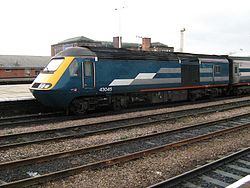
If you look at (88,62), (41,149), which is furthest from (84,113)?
(41,149)

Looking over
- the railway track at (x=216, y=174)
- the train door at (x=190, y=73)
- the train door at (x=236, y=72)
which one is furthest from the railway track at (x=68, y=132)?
the train door at (x=236, y=72)

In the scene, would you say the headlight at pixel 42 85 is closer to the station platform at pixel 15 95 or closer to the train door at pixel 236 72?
the station platform at pixel 15 95

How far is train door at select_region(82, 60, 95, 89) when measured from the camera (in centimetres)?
1520

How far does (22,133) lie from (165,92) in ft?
34.2

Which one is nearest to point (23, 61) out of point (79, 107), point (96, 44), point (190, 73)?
point (96, 44)

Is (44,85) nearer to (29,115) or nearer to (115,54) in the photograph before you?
(29,115)

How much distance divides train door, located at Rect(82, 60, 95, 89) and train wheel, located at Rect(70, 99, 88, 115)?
80 centimetres

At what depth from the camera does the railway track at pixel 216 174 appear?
21.6ft

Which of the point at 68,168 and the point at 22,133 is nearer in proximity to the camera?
the point at 68,168

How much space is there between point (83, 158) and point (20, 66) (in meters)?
59.5

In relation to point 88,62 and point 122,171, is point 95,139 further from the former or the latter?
point 88,62

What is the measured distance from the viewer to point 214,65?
23594 millimetres

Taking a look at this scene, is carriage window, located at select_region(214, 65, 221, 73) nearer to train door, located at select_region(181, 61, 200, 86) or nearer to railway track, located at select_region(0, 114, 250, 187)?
train door, located at select_region(181, 61, 200, 86)

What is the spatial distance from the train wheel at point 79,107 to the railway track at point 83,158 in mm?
5502
